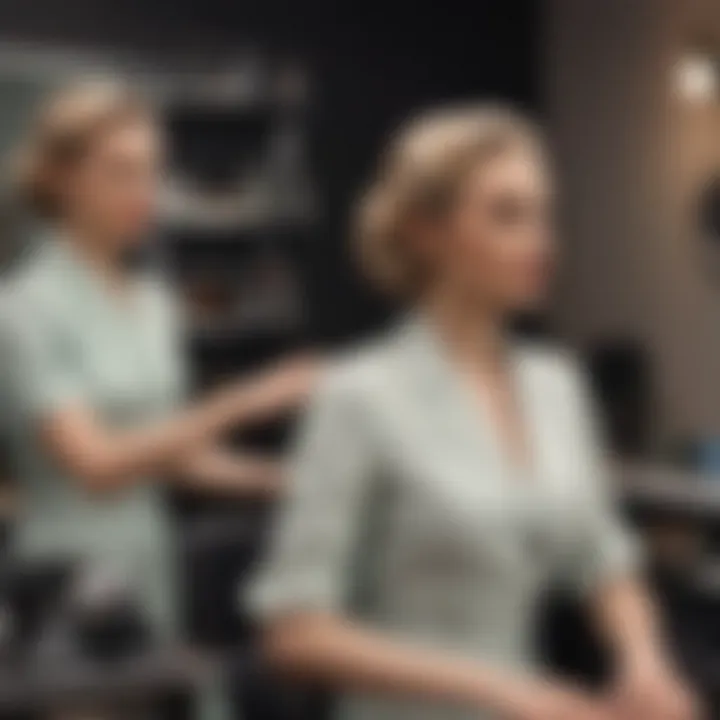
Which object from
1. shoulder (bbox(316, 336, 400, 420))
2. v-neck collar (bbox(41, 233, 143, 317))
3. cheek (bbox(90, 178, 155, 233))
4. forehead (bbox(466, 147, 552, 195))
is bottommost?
shoulder (bbox(316, 336, 400, 420))

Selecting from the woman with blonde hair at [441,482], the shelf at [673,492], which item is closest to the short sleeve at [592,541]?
the woman with blonde hair at [441,482]

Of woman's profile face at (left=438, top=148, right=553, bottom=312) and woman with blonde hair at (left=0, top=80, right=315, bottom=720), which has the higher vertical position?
woman with blonde hair at (left=0, top=80, right=315, bottom=720)

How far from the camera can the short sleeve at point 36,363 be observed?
1.10m

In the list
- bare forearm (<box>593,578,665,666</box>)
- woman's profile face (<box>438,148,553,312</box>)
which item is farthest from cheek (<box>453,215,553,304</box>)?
bare forearm (<box>593,578,665,666</box>)

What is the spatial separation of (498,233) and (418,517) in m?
0.15

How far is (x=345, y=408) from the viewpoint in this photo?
0.78 metres

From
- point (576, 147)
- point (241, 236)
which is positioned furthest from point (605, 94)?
point (241, 236)

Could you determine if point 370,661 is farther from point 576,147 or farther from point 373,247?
point 576,147

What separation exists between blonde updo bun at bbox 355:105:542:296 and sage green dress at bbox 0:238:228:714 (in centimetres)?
36

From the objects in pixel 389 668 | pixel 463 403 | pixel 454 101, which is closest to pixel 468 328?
pixel 463 403

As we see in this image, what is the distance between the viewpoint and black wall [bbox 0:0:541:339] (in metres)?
1.62

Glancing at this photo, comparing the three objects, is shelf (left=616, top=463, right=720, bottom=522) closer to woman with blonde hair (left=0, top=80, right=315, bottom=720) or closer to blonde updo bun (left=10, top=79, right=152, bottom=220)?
woman with blonde hair (left=0, top=80, right=315, bottom=720)

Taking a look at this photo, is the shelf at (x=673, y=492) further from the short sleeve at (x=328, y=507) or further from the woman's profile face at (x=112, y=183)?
the short sleeve at (x=328, y=507)

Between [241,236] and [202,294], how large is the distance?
98mm
